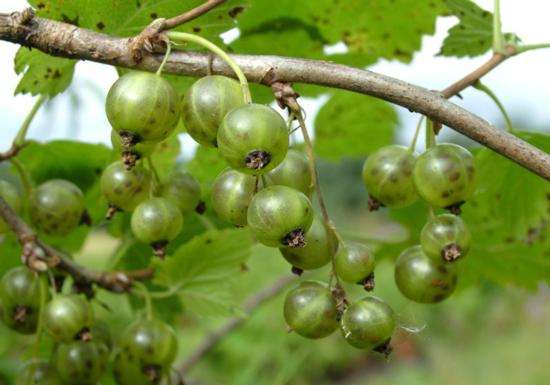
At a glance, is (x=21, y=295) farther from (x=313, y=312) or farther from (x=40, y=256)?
(x=313, y=312)

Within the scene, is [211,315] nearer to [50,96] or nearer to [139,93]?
[50,96]

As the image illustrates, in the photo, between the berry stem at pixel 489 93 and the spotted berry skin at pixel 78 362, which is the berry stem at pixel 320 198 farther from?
the spotted berry skin at pixel 78 362

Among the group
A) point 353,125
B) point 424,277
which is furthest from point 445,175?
point 353,125

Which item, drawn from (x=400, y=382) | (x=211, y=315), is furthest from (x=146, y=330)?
(x=400, y=382)

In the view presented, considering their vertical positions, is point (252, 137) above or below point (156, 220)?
above

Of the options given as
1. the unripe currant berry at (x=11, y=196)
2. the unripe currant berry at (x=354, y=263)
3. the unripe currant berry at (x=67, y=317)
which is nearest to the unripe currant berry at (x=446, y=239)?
the unripe currant berry at (x=354, y=263)
